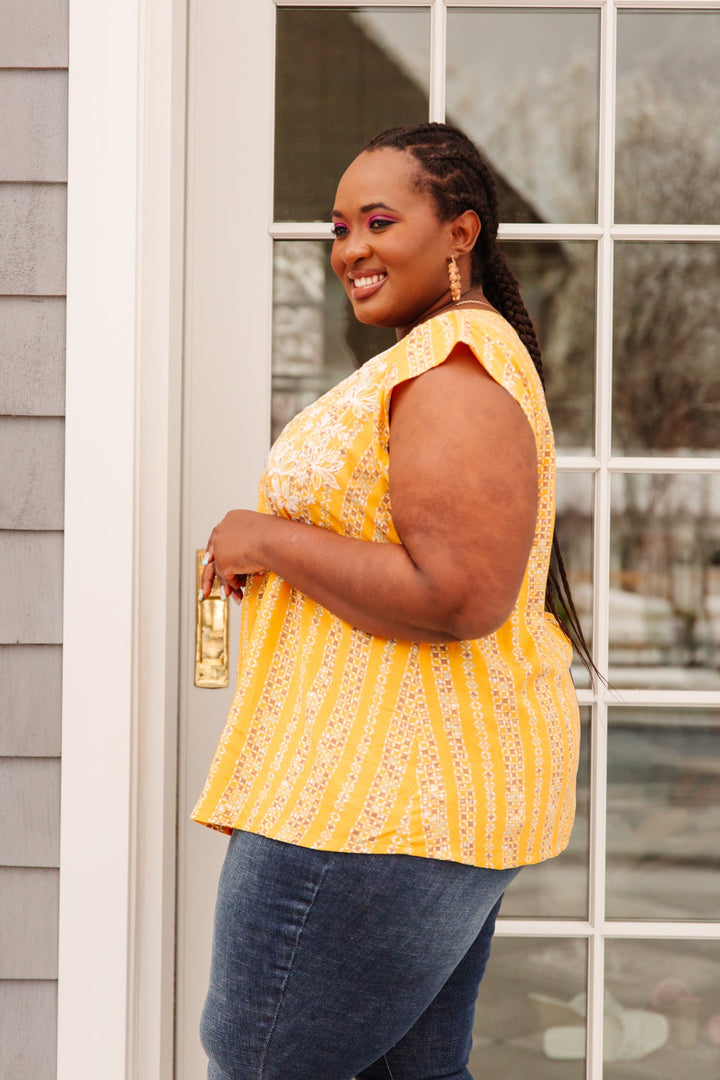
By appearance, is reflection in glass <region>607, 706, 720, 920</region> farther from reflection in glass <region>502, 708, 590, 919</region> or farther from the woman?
the woman

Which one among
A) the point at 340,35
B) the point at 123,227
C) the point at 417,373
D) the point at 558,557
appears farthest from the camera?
the point at 340,35

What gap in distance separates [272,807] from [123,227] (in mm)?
897

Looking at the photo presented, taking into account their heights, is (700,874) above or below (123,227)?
below

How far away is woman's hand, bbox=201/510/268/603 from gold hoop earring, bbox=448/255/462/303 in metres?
0.33

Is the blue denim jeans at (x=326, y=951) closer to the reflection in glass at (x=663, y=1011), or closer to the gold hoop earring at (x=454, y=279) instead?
the gold hoop earring at (x=454, y=279)

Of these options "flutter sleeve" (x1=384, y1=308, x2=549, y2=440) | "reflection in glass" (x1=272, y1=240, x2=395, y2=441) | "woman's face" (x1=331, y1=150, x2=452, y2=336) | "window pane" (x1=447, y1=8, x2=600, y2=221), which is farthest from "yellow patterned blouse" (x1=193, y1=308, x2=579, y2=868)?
"window pane" (x1=447, y1=8, x2=600, y2=221)

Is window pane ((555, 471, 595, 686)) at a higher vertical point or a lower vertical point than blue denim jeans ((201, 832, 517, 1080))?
higher

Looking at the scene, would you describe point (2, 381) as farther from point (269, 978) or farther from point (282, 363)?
point (269, 978)

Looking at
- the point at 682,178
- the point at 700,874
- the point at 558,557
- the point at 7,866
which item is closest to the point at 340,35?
the point at 682,178

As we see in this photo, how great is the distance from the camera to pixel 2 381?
56.5 inches

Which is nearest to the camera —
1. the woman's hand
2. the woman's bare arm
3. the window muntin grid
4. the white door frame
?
the woman's bare arm

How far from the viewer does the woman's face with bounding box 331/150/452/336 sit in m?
1.06

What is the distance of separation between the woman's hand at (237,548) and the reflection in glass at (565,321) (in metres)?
0.75

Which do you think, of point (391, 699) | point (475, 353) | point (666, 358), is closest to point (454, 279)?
point (475, 353)
